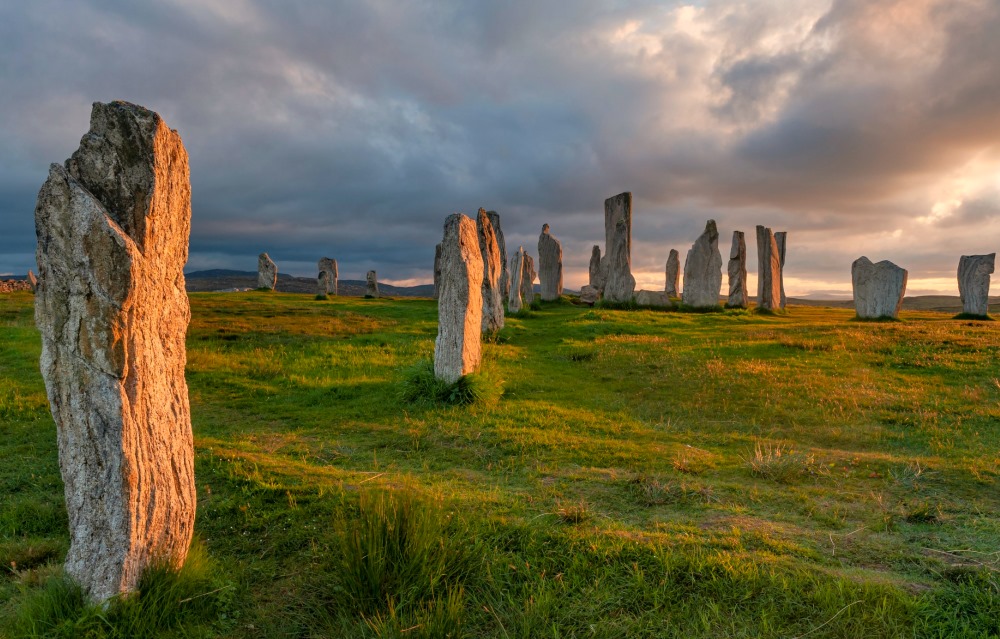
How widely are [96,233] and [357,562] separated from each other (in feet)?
10.0

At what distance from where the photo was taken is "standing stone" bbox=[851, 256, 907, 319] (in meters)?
25.4

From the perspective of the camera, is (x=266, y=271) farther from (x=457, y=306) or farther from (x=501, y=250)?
(x=457, y=306)

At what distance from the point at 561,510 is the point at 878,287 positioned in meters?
26.7

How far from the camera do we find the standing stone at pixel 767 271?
1212 inches

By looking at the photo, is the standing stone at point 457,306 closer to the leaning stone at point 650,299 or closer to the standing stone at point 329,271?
the leaning stone at point 650,299

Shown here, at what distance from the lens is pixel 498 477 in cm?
694

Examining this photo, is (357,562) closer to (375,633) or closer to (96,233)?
(375,633)

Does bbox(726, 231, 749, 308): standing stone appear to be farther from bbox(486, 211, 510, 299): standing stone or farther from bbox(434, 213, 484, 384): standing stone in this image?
bbox(434, 213, 484, 384): standing stone

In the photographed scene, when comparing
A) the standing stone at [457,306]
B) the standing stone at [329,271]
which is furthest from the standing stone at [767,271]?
the standing stone at [329,271]

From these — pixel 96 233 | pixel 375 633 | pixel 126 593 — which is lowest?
pixel 375 633

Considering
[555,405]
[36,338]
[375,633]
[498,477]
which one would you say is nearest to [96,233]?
[375,633]

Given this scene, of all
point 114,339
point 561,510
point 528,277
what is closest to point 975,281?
point 528,277

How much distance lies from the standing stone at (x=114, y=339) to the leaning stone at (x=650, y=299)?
27.4 metres

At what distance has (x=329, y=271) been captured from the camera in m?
45.5
